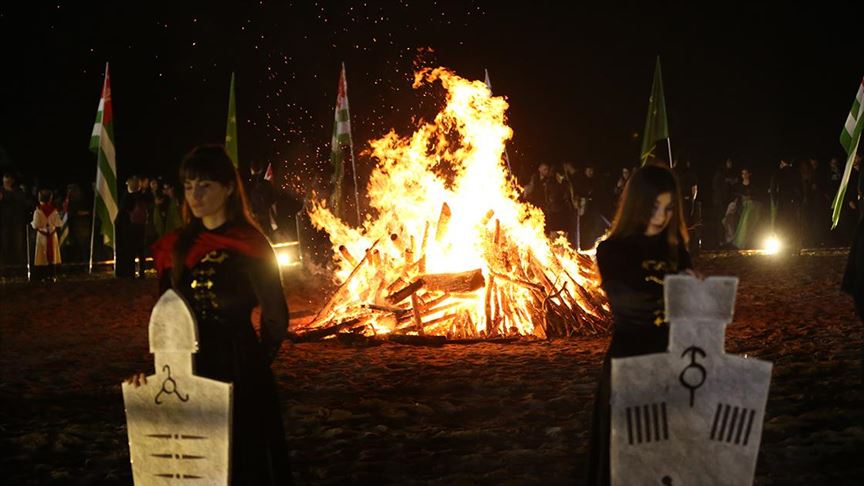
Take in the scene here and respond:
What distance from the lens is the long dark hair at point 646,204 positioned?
387 centimetres

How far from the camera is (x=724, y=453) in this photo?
3410mm

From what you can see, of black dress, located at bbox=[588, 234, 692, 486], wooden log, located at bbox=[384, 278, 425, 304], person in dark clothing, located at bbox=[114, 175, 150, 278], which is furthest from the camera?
person in dark clothing, located at bbox=[114, 175, 150, 278]

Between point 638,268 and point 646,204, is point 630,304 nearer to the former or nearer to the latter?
point 638,268

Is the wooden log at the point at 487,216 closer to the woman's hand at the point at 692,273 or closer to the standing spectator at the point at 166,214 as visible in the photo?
the woman's hand at the point at 692,273

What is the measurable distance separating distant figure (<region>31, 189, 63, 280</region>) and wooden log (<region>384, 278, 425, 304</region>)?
29.9 feet

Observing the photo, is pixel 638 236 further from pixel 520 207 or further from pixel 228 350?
pixel 520 207

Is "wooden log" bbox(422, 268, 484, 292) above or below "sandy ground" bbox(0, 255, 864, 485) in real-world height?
above

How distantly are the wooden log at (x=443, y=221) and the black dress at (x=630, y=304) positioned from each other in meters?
7.08

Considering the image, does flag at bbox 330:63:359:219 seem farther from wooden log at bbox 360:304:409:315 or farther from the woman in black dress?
the woman in black dress

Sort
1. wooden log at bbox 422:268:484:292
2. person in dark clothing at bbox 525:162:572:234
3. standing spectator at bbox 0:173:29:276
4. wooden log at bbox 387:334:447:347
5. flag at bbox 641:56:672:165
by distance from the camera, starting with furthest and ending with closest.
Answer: person in dark clothing at bbox 525:162:572:234 → standing spectator at bbox 0:173:29:276 → flag at bbox 641:56:672:165 → wooden log at bbox 422:268:484:292 → wooden log at bbox 387:334:447:347

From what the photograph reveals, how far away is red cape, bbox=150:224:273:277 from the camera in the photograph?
3.56 metres

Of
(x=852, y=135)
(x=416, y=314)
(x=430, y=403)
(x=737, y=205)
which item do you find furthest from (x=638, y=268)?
(x=737, y=205)

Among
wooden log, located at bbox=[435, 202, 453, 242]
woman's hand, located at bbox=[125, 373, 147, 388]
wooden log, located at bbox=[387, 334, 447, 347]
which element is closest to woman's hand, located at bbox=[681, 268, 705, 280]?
woman's hand, located at bbox=[125, 373, 147, 388]

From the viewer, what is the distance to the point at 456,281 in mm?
10156
